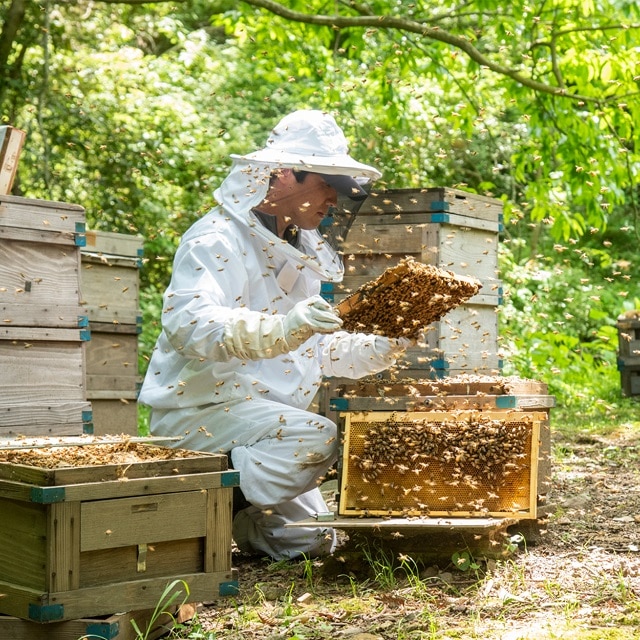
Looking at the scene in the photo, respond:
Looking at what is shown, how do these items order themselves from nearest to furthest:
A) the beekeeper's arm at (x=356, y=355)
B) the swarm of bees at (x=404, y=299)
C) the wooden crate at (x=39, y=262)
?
the swarm of bees at (x=404, y=299) → the beekeeper's arm at (x=356, y=355) → the wooden crate at (x=39, y=262)

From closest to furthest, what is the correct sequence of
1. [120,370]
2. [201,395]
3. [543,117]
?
1. [201,395]
2. [120,370]
3. [543,117]

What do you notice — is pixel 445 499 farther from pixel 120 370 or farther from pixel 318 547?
pixel 120 370

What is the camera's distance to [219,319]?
11.3 feet

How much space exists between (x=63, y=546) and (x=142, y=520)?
250 mm

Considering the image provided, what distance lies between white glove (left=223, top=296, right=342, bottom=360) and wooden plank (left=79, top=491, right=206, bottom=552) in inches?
28.5

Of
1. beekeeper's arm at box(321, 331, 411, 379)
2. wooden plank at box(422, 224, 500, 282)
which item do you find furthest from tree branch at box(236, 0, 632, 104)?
beekeeper's arm at box(321, 331, 411, 379)

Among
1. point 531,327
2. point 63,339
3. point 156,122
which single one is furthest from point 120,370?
point 531,327

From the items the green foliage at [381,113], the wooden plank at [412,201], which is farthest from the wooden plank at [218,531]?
the green foliage at [381,113]

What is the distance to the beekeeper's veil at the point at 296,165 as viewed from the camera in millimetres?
3697

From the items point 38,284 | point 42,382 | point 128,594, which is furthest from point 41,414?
point 128,594

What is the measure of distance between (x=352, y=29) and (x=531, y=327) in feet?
13.2

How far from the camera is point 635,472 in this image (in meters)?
5.60

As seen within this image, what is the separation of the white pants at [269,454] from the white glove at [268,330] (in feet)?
1.26

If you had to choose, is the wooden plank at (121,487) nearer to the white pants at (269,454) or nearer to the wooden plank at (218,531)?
the wooden plank at (218,531)
